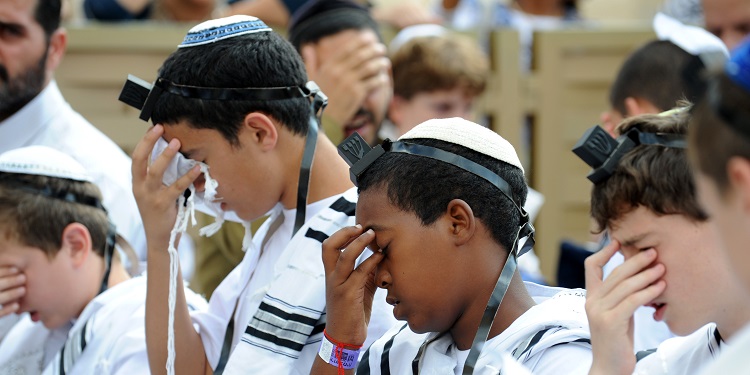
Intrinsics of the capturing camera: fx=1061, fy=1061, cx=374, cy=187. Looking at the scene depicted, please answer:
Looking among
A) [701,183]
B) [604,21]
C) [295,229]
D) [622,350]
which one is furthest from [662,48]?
[604,21]

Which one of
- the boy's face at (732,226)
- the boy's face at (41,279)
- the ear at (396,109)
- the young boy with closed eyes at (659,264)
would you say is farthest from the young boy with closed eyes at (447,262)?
the ear at (396,109)

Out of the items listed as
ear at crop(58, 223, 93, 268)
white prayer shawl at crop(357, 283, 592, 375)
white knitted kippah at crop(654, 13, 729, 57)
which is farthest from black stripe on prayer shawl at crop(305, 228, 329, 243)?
white knitted kippah at crop(654, 13, 729, 57)

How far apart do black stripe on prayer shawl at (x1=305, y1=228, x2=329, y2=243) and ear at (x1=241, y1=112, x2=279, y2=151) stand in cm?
27

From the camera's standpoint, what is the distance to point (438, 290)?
2.46 meters

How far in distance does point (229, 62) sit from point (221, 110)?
0.46ft

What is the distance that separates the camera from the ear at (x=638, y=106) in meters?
3.94

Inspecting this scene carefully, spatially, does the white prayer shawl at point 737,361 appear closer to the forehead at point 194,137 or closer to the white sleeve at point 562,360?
the white sleeve at point 562,360

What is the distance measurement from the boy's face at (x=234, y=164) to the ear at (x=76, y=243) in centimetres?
80

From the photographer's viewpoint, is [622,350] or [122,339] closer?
[622,350]

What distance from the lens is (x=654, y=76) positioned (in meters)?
4.03

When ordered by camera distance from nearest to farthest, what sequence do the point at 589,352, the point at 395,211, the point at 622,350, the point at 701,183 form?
1. the point at 701,183
2. the point at 622,350
3. the point at 589,352
4. the point at 395,211

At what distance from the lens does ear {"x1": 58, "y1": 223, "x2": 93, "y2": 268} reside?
11.8ft

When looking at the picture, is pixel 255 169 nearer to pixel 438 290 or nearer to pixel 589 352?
pixel 438 290

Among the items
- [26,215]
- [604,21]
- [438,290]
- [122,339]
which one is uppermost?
[438,290]
